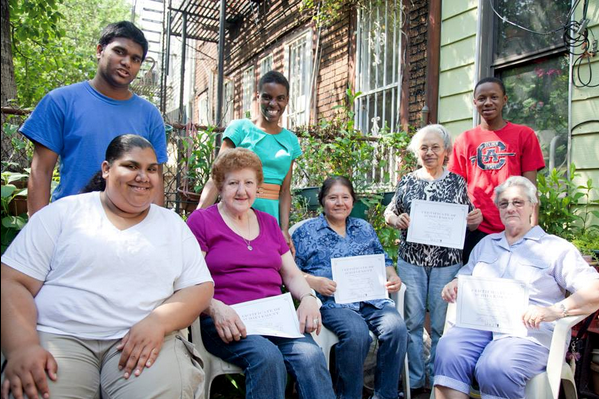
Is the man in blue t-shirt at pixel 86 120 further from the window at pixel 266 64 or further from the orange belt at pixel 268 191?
the window at pixel 266 64

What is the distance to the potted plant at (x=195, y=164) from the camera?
147 inches

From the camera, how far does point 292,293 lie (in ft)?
8.46

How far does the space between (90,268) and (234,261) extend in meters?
0.74

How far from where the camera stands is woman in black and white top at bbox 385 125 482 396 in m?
2.97

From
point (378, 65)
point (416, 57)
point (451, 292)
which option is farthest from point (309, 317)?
point (378, 65)

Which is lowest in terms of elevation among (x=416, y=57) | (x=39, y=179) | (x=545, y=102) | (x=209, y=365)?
(x=209, y=365)

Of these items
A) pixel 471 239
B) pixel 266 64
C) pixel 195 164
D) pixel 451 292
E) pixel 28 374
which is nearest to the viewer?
pixel 28 374

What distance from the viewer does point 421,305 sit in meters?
2.99

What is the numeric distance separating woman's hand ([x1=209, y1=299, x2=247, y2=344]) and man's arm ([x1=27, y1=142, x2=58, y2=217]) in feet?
3.12

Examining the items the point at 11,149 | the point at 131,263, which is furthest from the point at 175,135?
the point at 131,263

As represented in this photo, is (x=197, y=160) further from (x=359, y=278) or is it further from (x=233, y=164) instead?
(x=359, y=278)

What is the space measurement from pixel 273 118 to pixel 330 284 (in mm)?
1082

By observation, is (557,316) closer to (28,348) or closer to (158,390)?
(158,390)

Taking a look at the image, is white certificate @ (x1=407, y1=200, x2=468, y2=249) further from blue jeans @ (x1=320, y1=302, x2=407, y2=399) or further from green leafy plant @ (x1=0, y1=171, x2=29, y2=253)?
green leafy plant @ (x1=0, y1=171, x2=29, y2=253)
